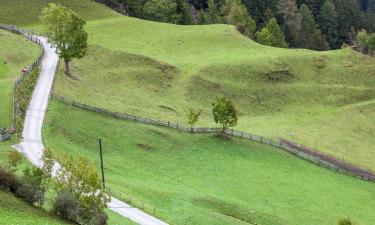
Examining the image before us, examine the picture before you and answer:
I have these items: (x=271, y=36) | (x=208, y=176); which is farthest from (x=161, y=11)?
(x=208, y=176)

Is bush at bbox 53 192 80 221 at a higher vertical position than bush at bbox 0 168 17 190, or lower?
lower

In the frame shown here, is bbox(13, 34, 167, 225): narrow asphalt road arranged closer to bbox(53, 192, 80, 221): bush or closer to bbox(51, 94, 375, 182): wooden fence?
bbox(51, 94, 375, 182): wooden fence

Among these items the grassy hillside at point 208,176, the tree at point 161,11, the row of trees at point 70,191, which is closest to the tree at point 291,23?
the tree at point 161,11

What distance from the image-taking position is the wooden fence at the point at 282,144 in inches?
3374

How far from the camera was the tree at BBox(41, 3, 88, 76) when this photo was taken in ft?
324

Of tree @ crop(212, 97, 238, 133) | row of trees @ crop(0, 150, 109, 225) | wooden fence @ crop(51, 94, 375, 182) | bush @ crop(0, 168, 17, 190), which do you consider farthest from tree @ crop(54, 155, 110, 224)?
tree @ crop(212, 97, 238, 133)

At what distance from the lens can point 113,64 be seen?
374 ft

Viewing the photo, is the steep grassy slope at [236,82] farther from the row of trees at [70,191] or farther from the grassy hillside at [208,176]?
the row of trees at [70,191]

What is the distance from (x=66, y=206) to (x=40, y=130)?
30.0m

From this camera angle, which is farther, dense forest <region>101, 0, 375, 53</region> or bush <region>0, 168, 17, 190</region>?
dense forest <region>101, 0, 375, 53</region>

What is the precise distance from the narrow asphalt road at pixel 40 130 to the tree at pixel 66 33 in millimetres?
4731

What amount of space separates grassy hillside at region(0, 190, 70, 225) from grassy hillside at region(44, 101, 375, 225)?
49.7 feet

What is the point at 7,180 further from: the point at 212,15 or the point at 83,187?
the point at 212,15

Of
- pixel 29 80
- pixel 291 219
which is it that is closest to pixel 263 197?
pixel 291 219
